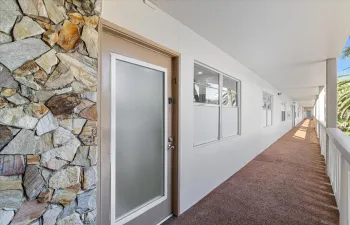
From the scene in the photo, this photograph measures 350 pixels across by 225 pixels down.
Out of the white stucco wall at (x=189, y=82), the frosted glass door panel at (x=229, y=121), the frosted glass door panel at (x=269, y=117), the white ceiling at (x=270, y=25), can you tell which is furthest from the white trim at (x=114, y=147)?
the frosted glass door panel at (x=269, y=117)

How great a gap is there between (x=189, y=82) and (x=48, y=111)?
1.88 m

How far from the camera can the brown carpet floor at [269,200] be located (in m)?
2.48

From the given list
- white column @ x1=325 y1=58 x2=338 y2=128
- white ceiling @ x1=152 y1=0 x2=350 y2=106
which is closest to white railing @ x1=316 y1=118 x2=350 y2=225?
white column @ x1=325 y1=58 x2=338 y2=128

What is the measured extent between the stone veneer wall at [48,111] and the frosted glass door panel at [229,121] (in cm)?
291

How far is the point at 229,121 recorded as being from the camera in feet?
13.8

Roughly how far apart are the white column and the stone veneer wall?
448cm

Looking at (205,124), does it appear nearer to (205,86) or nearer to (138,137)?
(205,86)

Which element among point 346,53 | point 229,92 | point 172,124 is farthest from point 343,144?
point 346,53

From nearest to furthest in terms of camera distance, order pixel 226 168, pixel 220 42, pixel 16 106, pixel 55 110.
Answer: pixel 16 106, pixel 55 110, pixel 220 42, pixel 226 168

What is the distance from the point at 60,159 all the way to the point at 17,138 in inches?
11.5

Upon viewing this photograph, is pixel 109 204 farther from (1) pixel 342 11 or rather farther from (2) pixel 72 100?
(1) pixel 342 11

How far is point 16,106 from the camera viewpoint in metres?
→ 1.14

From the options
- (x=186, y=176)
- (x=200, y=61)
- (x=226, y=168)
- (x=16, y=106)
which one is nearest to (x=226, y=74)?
(x=200, y=61)

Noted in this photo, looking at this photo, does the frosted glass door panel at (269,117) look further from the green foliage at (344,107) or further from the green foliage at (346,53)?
the green foliage at (346,53)
